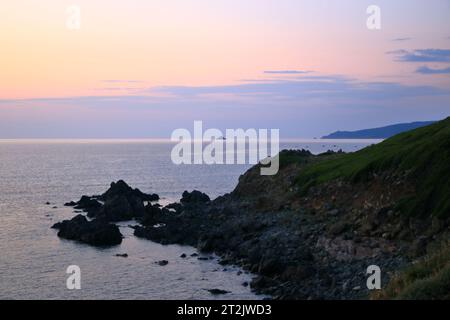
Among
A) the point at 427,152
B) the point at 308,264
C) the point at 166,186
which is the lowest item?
the point at 166,186

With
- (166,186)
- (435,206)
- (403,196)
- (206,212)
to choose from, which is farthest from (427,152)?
(166,186)

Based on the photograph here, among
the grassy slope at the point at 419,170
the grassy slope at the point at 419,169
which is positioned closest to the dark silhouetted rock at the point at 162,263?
the grassy slope at the point at 419,170

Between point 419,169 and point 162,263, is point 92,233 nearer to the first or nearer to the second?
point 162,263

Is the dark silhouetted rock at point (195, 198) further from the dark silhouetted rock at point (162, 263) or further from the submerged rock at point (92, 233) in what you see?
the dark silhouetted rock at point (162, 263)

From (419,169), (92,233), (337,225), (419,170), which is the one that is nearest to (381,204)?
(337,225)

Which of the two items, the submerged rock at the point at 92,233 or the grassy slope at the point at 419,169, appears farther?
the submerged rock at the point at 92,233

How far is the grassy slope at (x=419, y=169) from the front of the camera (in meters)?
42.4

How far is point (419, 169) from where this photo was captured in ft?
160

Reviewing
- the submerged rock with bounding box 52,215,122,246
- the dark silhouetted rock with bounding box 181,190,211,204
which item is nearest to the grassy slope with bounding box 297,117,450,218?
the submerged rock with bounding box 52,215,122,246

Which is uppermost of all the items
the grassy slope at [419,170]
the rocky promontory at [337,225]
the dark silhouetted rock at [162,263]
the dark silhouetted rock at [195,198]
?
the grassy slope at [419,170]

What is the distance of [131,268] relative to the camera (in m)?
51.9

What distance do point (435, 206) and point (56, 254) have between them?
43.6 metres
